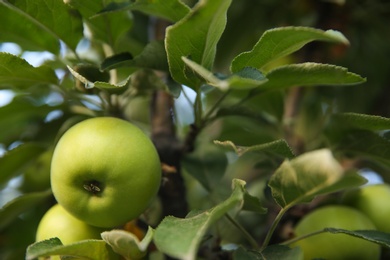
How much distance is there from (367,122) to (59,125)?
70 cm

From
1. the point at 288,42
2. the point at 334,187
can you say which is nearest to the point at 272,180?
the point at 334,187

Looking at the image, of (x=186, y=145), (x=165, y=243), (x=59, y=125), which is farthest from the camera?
(x=59, y=125)

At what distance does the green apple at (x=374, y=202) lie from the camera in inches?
41.4

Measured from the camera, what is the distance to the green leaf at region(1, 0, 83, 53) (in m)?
0.91

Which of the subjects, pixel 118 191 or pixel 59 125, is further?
pixel 59 125

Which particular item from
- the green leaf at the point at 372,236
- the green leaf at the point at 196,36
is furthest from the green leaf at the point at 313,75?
the green leaf at the point at 372,236

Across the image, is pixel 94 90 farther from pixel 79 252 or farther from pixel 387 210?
pixel 387 210

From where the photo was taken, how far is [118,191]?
2.59 ft

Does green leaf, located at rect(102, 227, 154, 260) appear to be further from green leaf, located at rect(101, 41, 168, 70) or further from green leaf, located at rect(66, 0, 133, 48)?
green leaf, located at rect(66, 0, 133, 48)

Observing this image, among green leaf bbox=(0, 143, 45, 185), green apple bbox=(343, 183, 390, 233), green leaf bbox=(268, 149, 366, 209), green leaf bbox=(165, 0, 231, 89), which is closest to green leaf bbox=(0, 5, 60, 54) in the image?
green leaf bbox=(0, 143, 45, 185)

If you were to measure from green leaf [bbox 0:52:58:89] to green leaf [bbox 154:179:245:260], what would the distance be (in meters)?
0.38

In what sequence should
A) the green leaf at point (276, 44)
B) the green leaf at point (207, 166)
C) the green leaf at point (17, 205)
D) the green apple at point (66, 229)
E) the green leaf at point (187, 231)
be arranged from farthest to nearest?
the green leaf at point (207, 166), the green leaf at point (17, 205), the green apple at point (66, 229), the green leaf at point (276, 44), the green leaf at point (187, 231)

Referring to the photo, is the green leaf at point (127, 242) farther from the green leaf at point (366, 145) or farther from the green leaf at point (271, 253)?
the green leaf at point (366, 145)

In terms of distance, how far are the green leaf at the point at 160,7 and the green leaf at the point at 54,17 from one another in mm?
145
